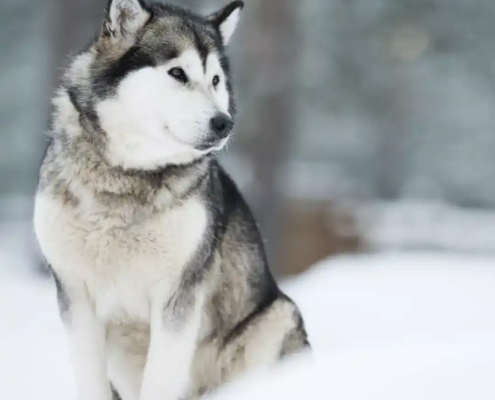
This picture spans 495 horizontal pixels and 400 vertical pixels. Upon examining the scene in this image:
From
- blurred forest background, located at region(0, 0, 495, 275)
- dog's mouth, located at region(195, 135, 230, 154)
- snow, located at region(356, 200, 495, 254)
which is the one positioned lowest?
snow, located at region(356, 200, 495, 254)

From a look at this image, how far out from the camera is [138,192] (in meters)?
3.10

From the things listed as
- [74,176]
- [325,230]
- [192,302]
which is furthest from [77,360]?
[325,230]

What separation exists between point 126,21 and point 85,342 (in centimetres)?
129

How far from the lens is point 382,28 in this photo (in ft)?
48.4

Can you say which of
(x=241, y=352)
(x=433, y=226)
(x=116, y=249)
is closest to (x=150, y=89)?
(x=116, y=249)

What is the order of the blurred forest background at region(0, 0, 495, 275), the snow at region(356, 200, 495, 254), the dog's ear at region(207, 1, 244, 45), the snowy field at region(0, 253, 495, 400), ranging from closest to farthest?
the snowy field at region(0, 253, 495, 400)
the dog's ear at region(207, 1, 244, 45)
the snow at region(356, 200, 495, 254)
the blurred forest background at region(0, 0, 495, 275)

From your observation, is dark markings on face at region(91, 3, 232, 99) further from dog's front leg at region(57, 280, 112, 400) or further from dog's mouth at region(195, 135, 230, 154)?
dog's front leg at region(57, 280, 112, 400)

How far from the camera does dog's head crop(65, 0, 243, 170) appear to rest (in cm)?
294

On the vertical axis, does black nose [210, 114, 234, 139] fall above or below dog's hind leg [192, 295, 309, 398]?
above

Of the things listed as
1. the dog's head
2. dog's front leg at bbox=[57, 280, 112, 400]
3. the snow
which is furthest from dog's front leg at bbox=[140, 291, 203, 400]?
the snow

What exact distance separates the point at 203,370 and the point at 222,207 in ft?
2.40

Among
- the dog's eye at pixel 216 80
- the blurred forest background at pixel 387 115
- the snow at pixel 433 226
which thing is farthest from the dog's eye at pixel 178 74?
the snow at pixel 433 226

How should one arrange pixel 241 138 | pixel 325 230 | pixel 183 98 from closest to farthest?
pixel 183 98 < pixel 241 138 < pixel 325 230

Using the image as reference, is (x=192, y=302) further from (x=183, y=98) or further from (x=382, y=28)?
(x=382, y=28)
